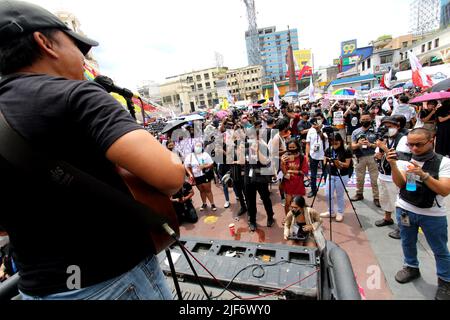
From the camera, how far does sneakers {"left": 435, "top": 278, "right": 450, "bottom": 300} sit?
2.73 metres

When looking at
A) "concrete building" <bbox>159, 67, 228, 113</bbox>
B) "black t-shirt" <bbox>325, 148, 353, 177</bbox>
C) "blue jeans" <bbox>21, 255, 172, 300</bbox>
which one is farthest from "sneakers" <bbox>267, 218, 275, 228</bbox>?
"concrete building" <bbox>159, 67, 228, 113</bbox>

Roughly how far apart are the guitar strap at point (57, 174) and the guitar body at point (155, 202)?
0.11 feet

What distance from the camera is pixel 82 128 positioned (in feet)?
2.51

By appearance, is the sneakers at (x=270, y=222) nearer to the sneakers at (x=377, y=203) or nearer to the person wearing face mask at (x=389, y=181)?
the person wearing face mask at (x=389, y=181)

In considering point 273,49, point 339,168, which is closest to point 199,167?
point 339,168

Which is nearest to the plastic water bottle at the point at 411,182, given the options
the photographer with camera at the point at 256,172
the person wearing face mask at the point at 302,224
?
the person wearing face mask at the point at 302,224

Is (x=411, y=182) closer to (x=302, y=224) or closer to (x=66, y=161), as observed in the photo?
(x=302, y=224)

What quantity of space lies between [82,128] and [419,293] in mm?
4102

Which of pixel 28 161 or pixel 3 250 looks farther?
pixel 3 250

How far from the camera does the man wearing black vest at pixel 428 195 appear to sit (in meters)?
2.57

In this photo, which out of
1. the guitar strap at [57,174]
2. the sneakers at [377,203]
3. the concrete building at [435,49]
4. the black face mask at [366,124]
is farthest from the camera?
the concrete building at [435,49]

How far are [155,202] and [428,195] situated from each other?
3.21 metres
